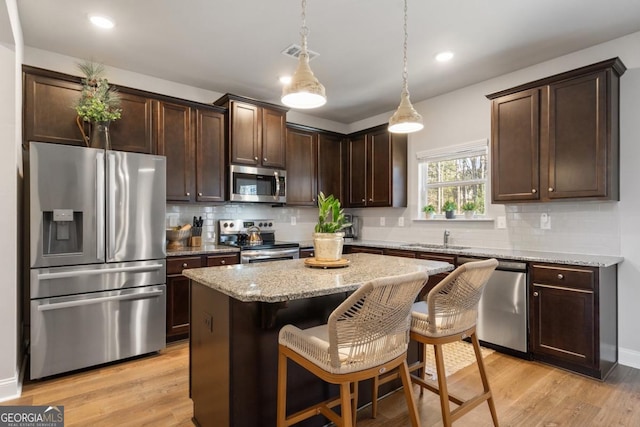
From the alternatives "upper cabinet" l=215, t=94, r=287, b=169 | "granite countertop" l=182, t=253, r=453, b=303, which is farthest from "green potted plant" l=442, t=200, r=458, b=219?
"upper cabinet" l=215, t=94, r=287, b=169

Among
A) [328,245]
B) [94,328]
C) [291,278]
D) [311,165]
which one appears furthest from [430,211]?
[94,328]

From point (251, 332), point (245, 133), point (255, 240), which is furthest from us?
point (255, 240)

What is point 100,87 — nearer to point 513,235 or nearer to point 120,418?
point 120,418

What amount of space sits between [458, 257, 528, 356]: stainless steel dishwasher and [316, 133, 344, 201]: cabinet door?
2530 millimetres

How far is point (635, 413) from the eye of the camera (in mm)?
2131

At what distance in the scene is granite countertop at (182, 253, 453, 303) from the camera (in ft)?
4.77

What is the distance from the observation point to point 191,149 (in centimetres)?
371

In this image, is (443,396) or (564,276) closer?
(443,396)

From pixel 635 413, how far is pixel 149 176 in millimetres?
3834

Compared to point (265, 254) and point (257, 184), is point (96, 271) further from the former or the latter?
point (257, 184)

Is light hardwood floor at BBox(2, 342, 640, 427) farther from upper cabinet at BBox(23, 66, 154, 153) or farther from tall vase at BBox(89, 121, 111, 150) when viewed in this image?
upper cabinet at BBox(23, 66, 154, 153)

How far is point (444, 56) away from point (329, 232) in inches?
88.1

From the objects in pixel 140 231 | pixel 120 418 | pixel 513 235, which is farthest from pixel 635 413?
pixel 140 231

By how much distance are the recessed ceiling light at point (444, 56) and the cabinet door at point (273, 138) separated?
191 centimetres
